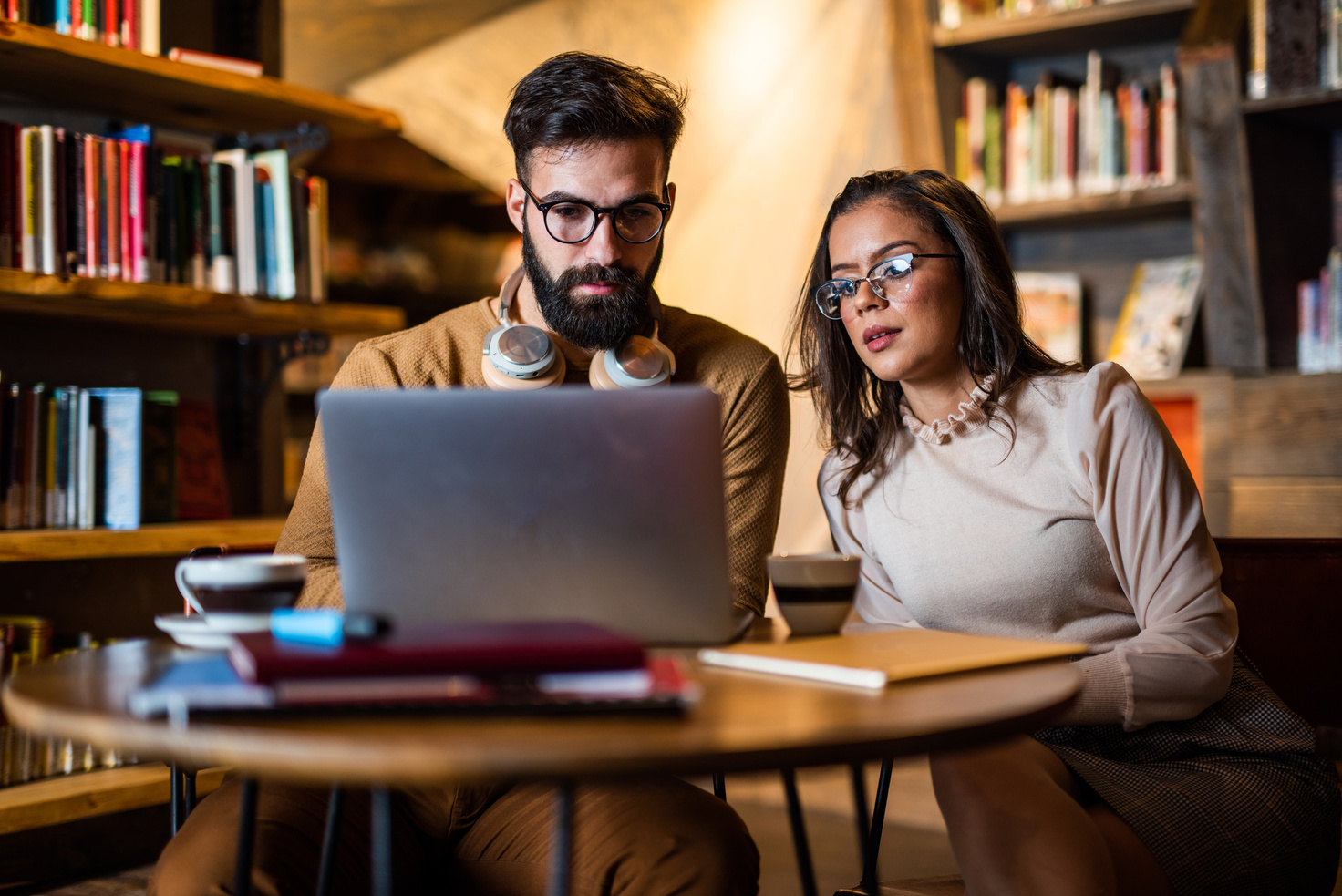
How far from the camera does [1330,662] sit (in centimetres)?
154

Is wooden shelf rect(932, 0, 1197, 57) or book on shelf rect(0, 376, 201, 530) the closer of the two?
book on shelf rect(0, 376, 201, 530)

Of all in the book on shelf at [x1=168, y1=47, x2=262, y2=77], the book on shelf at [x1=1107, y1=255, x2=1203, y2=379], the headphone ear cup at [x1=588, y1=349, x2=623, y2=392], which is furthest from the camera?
the book on shelf at [x1=1107, y1=255, x2=1203, y2=379]

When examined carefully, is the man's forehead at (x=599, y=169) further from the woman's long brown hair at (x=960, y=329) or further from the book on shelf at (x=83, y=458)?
the book on shelf at (x=83, y=458)

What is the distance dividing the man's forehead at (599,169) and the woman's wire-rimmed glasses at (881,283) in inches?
12.3

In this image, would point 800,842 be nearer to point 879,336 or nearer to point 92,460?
point 879,336

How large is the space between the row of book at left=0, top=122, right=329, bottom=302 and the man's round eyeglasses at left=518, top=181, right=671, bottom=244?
38.2 inches

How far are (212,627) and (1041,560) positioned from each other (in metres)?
0.95

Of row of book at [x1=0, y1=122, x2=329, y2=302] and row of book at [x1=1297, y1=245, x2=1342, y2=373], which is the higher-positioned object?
row of book at [x1=0, y1=122, x2=329, y2=302]

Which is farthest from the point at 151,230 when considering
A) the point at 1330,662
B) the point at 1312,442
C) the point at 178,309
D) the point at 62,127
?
the point at 1312,442

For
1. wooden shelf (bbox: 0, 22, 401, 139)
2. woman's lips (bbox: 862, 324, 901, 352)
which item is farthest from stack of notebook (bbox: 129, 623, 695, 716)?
wooden shelf (bbox: 0, 22, 401, 139)

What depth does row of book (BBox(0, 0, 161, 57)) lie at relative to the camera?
2121 mm

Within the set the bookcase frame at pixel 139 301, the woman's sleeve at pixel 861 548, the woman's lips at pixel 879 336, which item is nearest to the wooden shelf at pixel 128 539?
the bookcase frame at pixel 139 301

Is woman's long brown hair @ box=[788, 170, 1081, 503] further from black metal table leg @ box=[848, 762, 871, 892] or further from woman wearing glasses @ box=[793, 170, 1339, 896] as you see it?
black metal table leg @ box=[848, 762, 871, 892]

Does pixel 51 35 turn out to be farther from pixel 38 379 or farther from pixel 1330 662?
pixel 1330 662
